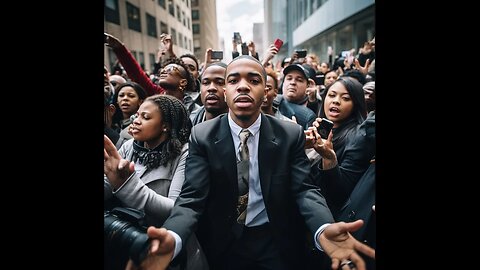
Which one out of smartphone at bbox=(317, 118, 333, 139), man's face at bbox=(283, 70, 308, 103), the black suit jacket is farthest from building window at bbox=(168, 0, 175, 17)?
smartphone at bbox=(317, 118, 333, 139)

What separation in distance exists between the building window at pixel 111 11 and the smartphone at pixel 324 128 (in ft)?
4.61

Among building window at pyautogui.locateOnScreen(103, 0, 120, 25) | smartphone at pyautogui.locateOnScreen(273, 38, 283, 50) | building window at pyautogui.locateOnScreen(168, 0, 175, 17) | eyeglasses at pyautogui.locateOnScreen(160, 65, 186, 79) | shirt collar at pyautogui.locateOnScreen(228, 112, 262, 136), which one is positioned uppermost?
building window at pyautogui.locateOnScreen(168, 0, 175, 17)

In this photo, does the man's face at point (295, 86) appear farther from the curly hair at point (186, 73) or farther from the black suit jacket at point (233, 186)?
the black suit jacket at point (233, 186)

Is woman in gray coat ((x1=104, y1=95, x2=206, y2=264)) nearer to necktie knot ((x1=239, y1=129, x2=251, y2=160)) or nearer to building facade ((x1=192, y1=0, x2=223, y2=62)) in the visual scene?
necktie knot ((x1=239, y1=129, x2=251, y2=160))

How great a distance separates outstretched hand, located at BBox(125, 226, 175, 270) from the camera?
1.40 m

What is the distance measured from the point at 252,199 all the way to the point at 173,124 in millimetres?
647

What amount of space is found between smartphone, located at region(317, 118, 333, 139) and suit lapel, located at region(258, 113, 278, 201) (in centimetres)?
34

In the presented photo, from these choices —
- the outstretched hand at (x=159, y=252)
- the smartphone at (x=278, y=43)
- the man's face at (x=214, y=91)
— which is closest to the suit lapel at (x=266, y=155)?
the man's face at (x=214, y=91)

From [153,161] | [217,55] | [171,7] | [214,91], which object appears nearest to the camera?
[153,161]

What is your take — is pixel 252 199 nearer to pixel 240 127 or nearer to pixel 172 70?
pixel 240 127

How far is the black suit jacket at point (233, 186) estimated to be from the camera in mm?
1535

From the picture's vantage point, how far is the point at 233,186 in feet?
5.14

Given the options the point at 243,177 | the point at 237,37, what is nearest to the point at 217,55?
the point at 237,37
